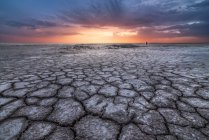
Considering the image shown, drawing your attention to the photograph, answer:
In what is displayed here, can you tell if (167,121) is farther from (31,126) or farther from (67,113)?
(31,126)

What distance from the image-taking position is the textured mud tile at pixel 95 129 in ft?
4.11

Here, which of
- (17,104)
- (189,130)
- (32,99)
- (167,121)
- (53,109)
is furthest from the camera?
(32,99)

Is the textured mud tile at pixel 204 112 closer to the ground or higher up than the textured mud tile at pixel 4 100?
higher up

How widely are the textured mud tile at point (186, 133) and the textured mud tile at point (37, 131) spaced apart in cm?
100

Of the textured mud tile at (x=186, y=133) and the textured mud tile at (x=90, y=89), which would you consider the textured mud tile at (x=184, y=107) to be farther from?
the textured mud tile at (x=90, y=89)

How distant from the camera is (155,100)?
1.90m

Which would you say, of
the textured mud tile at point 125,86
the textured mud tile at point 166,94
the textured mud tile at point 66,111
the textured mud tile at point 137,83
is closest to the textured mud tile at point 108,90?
the textured mud tile at point 125,86

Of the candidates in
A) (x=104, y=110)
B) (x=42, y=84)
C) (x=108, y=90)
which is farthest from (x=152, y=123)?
(x=42, y=84)

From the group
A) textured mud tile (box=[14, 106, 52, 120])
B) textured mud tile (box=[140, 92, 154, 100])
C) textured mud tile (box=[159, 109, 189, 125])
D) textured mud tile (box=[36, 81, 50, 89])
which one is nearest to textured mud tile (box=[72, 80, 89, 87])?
textured mud tile (box=[36, 81, 50, 89])

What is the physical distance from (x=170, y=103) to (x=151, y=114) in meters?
0.38

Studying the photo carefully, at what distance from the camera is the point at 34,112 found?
5.31 feet

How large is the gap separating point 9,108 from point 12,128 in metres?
0.43

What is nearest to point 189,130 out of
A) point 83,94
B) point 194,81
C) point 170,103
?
point 170,103

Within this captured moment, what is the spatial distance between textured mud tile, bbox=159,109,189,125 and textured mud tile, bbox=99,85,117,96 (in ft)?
2.26
